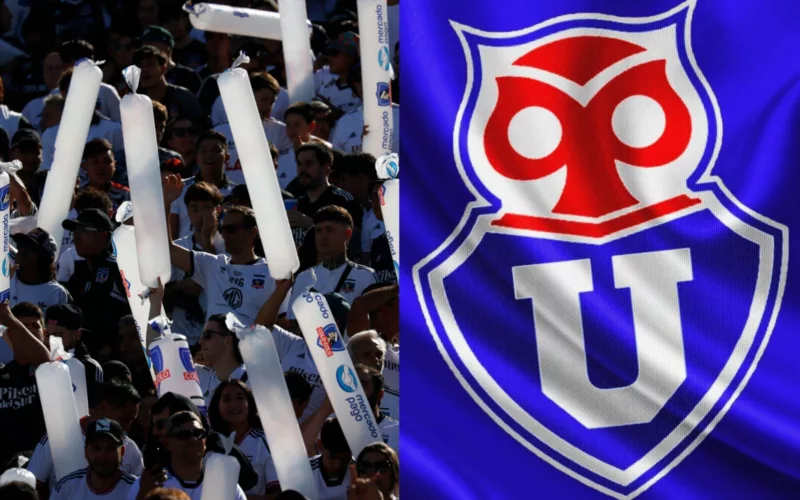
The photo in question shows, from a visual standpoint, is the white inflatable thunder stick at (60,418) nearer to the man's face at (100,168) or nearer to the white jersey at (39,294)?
the white jersey at (39,294)

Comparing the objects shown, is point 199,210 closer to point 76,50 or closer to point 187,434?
point 187,434

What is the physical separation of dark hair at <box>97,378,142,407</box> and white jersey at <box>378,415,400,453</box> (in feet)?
3.71

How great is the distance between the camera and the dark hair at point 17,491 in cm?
551

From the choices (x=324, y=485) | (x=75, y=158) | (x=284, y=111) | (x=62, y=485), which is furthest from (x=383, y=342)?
(x=284, y=111)

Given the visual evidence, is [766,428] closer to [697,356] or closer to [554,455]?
[697,356]

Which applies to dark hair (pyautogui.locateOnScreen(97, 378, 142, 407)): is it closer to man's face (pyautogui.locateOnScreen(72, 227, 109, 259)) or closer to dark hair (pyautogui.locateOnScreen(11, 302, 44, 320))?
dark hair (pyautogui.locateOnScreen(11, 302, 44, 320))

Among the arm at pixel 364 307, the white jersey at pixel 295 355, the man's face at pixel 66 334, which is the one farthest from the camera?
the man's face at pixel 66 334

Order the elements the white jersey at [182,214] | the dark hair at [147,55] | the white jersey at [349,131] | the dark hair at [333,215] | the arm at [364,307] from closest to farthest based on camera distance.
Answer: the arm at [364,307], the dark hair at [333,215], the white jersey at [182,214], the white jersey at [349,131], the dark hair at [147,55]

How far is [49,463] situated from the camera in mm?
6477

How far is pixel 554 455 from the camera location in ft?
9.26

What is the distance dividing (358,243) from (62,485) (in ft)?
8.08

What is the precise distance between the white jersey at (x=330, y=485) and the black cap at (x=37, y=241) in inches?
85.5

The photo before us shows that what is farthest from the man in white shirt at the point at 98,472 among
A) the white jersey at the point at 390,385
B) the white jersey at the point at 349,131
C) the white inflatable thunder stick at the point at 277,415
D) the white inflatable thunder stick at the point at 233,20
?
the white inflatable thunder stick at the point at 233,20

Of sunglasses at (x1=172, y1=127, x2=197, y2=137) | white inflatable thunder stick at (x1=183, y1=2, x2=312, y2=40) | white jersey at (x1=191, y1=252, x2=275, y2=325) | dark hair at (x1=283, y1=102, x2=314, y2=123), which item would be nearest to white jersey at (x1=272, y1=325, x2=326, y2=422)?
white jersey at (x1=191, y1=252, x2=275, y2=325)
